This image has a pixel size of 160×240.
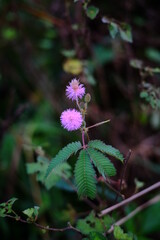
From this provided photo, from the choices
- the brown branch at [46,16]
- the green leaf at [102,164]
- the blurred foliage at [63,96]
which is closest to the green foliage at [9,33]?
the blurred foliage at [63,96]

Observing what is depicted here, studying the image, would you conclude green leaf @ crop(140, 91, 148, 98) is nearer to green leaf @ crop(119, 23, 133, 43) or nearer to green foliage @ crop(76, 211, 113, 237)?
green leaf @ crop(119, 23, 133, 43)

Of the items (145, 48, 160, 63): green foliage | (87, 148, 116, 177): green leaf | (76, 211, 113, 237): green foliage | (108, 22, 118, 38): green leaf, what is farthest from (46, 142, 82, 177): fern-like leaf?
(145, 48, 160, 63): green foliage

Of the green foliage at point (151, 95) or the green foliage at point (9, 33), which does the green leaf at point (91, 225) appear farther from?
the green foliage at point (9, 33)

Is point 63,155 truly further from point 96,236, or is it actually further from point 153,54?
point 153,54

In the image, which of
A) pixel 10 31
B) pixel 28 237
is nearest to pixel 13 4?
pixel 10 31

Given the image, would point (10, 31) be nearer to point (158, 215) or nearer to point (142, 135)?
point (142, 135)
